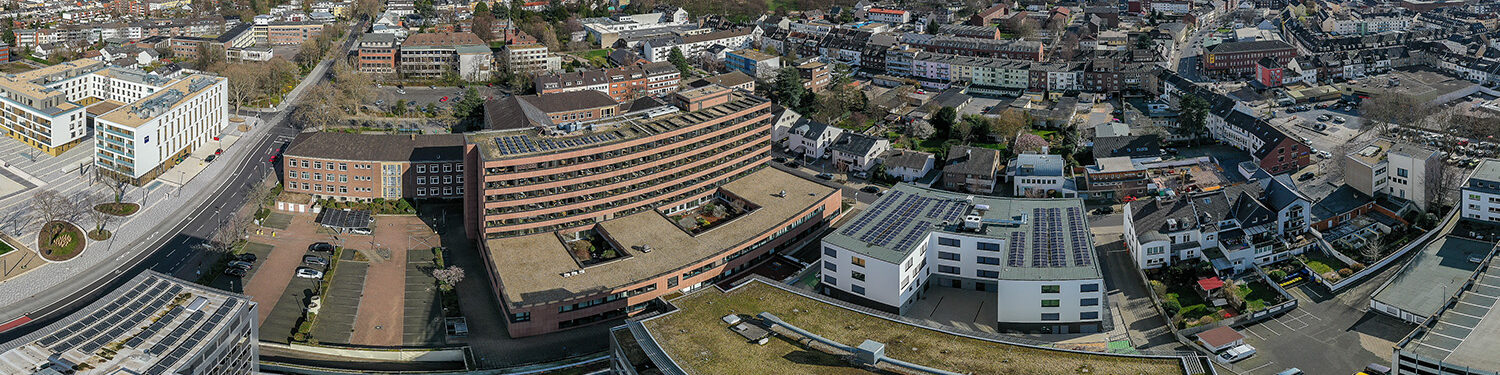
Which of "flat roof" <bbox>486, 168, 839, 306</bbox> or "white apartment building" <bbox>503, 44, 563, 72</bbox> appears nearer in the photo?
"flat roof" <bbox>486, 168, 839, 306</bbox>

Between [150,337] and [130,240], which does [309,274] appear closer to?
[130,240]


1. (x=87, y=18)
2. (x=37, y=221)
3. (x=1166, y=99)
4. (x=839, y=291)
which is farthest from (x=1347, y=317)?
(x=87, y=18)

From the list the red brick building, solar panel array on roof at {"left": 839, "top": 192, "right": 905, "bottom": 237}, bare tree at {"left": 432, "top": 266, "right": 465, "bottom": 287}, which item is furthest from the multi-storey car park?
the red brick building

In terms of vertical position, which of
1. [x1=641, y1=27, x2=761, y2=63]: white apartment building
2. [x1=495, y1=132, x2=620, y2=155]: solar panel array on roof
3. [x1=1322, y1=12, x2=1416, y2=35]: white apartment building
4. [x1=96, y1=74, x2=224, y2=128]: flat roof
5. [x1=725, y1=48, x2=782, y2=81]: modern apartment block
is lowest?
[x1=495, y1=132, x2=620, y2=155]: solar panel array on roof

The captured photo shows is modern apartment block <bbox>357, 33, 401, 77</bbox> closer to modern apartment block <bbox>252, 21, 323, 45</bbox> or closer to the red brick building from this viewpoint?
modern apartment block <bbox>252, 21, 323, 45</bbox>

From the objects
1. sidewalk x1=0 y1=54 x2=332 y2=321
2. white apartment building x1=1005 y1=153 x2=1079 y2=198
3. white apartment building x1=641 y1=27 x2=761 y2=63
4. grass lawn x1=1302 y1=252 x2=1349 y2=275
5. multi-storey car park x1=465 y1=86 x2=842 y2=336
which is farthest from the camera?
white apartment building x1=641 y1=27 x2=761 y2=63

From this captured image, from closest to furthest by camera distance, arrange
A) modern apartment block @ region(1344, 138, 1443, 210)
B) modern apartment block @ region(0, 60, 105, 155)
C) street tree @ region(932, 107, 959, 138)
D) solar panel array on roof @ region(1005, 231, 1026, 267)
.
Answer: solar panel array on roof @ region(1005, 231, 1026, 267), modern apartment block @ region(1344, 138, 1443, 210), modern apartment block @ region(0, 60, 105, 155), street tree @ region(932, 107, 959, 138)

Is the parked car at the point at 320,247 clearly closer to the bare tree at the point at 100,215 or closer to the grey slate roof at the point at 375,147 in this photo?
the grey slate roof at the point at 375,147

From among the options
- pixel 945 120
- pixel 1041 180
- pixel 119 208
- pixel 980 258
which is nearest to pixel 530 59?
pixel 945 120
